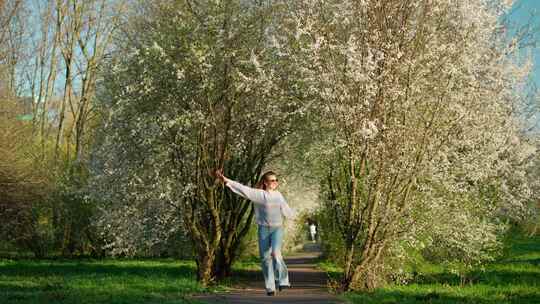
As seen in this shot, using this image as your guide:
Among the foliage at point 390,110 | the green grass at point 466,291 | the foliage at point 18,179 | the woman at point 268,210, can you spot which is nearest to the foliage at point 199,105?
the foliage at point 390,110

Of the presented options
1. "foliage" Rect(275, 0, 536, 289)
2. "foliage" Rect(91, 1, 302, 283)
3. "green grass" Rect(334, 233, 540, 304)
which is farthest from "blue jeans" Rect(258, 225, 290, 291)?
"foliage" Rect(91, 1, 302, 283)

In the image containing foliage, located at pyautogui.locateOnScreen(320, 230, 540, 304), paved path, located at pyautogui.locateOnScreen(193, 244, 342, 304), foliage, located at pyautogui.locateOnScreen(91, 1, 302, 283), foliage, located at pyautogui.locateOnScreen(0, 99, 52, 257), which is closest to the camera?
paved path, located at pyautogui.locateOnScreen(193, 244, 342, 304)

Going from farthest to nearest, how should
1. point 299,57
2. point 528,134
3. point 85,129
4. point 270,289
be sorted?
point 85,129
point 528,134
point 299,57
point 270,289

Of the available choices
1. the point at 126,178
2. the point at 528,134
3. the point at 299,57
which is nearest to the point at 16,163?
the point at 126,178

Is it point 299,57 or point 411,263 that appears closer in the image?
point 299,57

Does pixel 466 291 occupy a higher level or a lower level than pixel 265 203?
lower

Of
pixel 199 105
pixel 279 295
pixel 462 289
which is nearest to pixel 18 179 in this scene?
pixel 199 105

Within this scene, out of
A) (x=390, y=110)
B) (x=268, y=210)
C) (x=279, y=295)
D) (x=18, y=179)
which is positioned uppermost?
(x=18, y=179)

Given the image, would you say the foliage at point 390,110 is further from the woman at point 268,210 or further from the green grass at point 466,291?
the woman at point 268,210

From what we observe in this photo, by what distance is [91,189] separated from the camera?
22.4m

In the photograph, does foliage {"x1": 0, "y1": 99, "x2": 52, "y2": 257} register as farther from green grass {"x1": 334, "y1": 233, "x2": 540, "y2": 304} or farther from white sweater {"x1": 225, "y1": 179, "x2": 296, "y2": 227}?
white sweater {"x1": 225, "y1": 179, "x2": 296, "y2": 227}

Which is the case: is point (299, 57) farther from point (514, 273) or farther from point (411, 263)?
point (514, 273)

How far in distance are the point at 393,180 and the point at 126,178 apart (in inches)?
280

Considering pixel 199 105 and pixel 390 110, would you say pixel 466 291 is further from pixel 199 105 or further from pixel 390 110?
pixel 199 105
